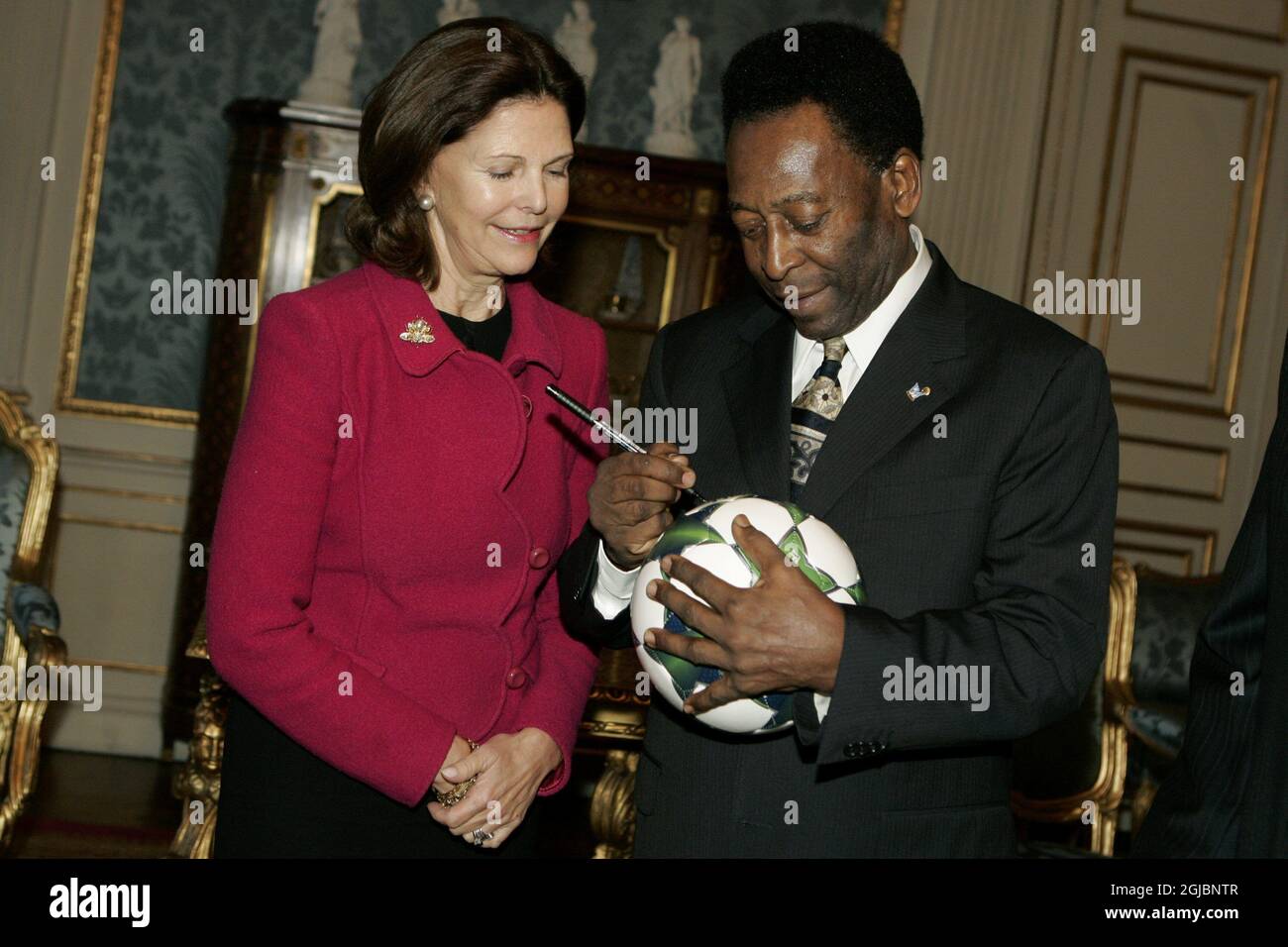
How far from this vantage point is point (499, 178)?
191 cm

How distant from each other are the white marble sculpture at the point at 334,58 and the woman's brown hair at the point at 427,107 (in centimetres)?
345

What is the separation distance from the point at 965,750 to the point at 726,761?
312 millimetres

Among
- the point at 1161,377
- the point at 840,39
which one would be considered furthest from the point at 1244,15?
the point at 840,39

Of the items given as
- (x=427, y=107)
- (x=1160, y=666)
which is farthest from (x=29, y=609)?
(x=1160, y=666)

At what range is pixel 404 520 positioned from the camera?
6.17 ft

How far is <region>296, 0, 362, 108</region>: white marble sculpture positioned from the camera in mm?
5230

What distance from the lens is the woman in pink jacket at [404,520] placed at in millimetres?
1811

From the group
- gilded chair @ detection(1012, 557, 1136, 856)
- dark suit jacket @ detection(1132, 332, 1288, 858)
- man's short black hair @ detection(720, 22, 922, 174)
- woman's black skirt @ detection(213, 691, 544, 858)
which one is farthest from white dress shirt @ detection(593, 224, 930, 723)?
gilded chair @ detection(1012, 557, 1136, 856)

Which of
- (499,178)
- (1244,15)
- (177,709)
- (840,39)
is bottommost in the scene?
(177,709)

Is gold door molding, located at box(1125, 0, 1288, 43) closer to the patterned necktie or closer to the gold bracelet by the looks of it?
the patterned necktie

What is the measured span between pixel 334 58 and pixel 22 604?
272 cm

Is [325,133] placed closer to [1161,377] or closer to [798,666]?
[1161,377]

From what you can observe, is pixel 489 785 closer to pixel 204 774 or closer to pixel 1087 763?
pixel 204 774

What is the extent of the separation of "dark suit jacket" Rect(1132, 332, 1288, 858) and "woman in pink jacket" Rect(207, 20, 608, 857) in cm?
84
